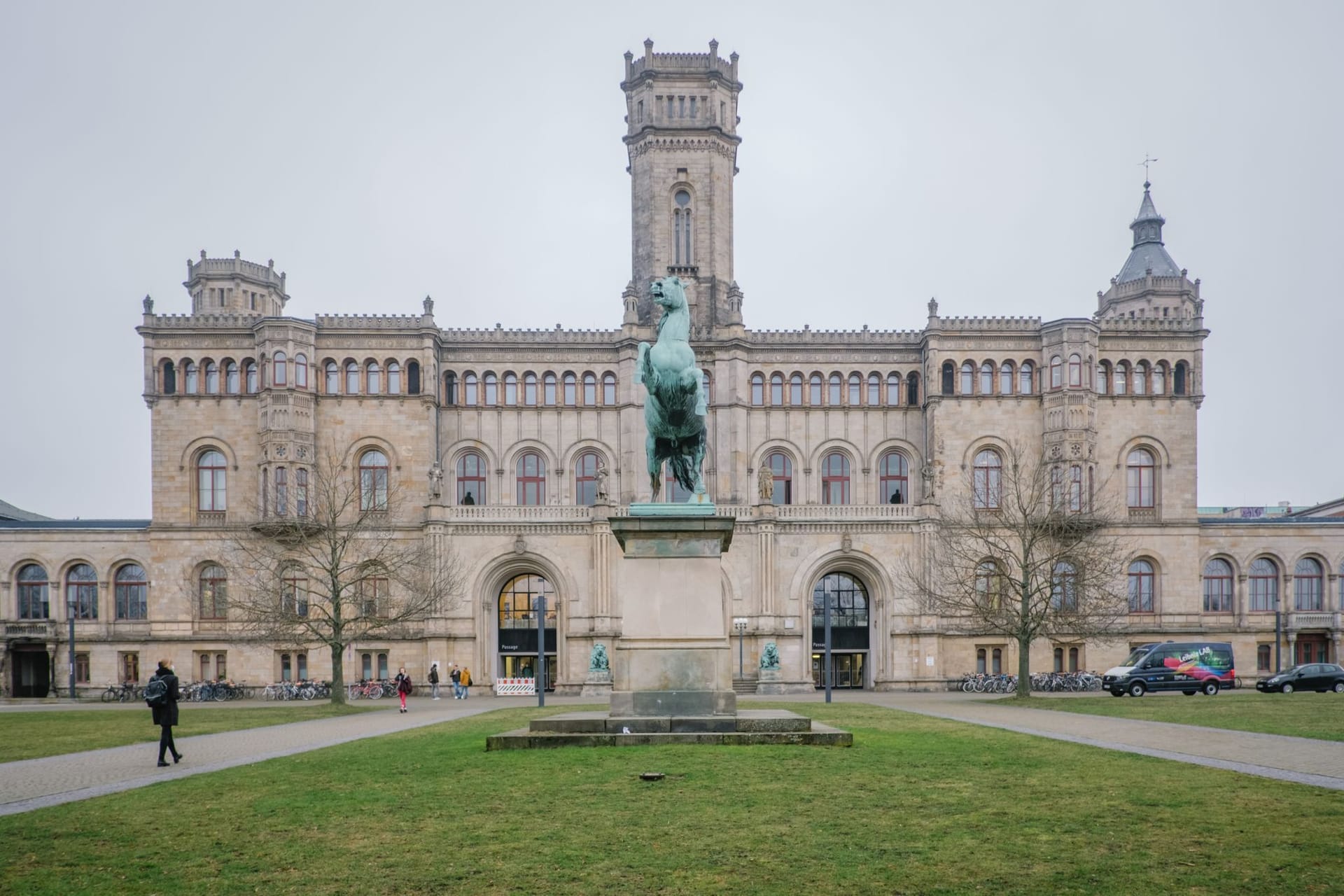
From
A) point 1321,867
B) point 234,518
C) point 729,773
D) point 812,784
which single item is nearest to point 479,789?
point 729,773

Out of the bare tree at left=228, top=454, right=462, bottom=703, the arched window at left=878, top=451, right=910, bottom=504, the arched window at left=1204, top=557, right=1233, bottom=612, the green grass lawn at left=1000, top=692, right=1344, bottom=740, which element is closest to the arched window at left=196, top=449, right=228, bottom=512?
the bare tree at left=228, top=454, right=462, bottom=703

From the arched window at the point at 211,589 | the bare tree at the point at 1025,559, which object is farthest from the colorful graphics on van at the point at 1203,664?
the arched window at the point at 211,589

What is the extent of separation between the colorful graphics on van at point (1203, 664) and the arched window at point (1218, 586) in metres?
12.5

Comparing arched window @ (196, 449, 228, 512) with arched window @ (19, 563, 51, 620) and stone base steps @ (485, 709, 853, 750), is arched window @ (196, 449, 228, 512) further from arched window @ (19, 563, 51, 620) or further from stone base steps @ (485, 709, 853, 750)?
stone base steps @ (485, 709, 853, 750)

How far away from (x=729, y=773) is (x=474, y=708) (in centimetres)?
2758

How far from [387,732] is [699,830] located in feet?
60.1

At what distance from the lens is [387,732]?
27781 millimetres

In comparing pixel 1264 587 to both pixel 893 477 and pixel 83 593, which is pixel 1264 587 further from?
pixel 83 593

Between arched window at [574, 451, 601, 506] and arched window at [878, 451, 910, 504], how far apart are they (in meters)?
15.8

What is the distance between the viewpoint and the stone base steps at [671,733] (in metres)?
18.1

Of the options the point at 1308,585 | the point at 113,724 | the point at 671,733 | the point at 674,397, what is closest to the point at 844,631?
the point at 1308,585

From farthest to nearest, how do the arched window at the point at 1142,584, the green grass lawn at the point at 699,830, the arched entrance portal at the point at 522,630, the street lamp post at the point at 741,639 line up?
the arched window at the point at 1142,584
the arched entrance portal at the point at 522,630
the street lamp post at the point at 741,639
the green grass lawn at the point at 699,830

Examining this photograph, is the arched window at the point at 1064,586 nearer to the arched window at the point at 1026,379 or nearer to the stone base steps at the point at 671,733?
the arched window at the point at 1026,379

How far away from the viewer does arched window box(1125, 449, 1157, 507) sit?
59750 mm
